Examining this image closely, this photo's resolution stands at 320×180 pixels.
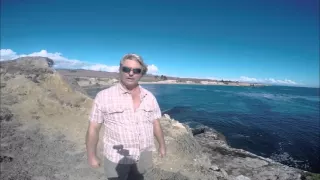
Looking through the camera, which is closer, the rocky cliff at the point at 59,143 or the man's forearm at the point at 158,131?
the man's forearm at the point at 158,131

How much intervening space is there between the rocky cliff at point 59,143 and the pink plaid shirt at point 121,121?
177 inches

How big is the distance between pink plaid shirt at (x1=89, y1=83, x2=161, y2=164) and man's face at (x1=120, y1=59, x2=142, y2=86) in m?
0.13

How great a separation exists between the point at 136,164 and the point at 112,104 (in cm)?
112

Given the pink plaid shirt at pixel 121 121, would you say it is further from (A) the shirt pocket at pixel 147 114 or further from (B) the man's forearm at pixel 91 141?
(B) the man's forearm at pixel 91 141

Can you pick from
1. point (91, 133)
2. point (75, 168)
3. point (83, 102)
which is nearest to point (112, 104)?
point (91, 133)

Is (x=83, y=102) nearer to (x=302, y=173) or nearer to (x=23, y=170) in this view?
(x=23, y=170)

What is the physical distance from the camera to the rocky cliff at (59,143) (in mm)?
8188

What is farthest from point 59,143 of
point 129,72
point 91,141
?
point 129,72

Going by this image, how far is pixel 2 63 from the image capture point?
18609 millimetres

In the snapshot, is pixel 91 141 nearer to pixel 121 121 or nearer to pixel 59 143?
pixel 121 121

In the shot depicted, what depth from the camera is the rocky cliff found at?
8.19m

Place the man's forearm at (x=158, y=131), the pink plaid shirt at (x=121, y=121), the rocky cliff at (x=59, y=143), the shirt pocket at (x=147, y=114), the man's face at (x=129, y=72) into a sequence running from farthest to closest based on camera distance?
the rocky cliff at (x=59, y=143) → the man's forearm at (x=158, y=131) → the shirt pocket at (x=147, y=114) → the man's face at (x=129, y=72) → the pink plaid shirt at (x=121, y=121)

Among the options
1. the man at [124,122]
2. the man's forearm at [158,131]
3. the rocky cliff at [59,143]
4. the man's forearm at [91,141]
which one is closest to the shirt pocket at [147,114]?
the man at [124,122]

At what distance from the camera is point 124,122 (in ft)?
11.8
